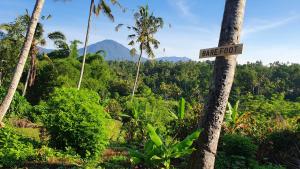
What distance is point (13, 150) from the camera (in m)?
9.39

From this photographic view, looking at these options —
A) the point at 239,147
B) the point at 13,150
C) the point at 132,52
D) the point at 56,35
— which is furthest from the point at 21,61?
the point at 132,52

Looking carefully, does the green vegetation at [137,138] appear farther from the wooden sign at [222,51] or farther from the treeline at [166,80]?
the treeline at [166,80]

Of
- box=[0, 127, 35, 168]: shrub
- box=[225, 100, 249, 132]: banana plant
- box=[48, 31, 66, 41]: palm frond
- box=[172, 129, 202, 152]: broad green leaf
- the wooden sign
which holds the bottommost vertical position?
box=[0, 127, 35, 168]: shrub

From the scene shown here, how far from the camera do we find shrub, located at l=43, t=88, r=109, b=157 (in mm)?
10844

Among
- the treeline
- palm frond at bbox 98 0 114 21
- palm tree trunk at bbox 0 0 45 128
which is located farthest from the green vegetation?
the treeline

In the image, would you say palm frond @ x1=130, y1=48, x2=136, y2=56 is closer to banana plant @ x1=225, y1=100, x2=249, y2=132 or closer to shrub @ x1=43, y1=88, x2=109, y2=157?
banana plant @ x1=225, y1=100, x2=249, y2=132

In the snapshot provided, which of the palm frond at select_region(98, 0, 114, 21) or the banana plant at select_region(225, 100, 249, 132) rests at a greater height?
the palm frond at select_region(98, 0, 114, 21)

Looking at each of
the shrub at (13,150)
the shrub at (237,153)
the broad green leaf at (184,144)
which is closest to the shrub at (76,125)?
the shrub at (13,150)

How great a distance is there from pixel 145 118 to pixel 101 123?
5117mm

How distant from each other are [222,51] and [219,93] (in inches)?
29.5

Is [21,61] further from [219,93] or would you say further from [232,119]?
[219,93]

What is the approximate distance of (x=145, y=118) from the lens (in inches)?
630

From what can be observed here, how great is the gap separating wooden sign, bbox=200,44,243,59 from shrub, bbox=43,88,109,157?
17.1 ft

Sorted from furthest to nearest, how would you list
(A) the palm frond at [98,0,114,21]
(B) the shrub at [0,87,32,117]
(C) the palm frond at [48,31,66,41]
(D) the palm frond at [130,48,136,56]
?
(D) the palm frond at [130,48,136,56], (C) the palm frond at [48,31,66,41], (A) the palm frond at [98,0,114,21], (B) the shrub at [0,87,32,117]
